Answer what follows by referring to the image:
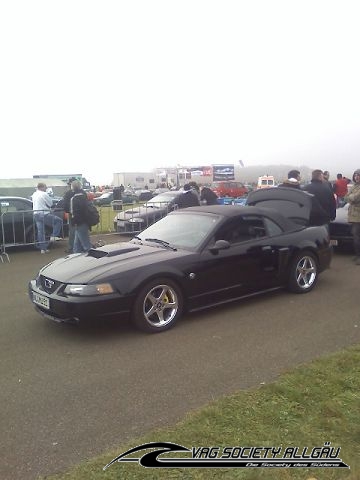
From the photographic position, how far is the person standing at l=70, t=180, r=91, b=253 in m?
9.32

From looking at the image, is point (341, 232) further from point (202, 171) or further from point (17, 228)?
point (202, 171)

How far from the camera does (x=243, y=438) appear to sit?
9.42ft

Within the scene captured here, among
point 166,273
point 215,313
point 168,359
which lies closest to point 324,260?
point 215,313

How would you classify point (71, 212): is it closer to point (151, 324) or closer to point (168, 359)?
point (151, 324)

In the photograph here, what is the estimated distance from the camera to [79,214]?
30.5 ft

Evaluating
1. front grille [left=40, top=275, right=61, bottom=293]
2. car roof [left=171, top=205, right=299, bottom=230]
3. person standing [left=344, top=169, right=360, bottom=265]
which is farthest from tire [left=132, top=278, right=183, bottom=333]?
person standing [left=344, top=169, right=360, bottom=265]

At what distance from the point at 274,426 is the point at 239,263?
286 centimetres

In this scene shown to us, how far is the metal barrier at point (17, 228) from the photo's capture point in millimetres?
10208

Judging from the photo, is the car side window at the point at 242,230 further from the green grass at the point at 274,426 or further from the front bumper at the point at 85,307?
the green grass at the point at 274,426

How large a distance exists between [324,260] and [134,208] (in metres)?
8.25

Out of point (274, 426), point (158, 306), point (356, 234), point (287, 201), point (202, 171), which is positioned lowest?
point (274, 426)

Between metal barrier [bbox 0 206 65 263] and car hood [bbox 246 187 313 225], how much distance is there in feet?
17.0

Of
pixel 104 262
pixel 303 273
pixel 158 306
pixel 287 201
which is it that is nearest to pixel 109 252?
pixel 104 262

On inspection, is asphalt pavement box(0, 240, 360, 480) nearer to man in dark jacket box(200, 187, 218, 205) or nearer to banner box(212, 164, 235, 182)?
man in dark jacket box(200, 187, 218, 205)
